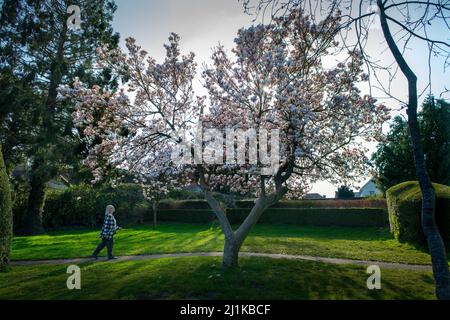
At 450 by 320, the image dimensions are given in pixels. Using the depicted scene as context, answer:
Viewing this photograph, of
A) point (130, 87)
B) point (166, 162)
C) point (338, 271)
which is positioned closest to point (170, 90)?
point (130, 87)

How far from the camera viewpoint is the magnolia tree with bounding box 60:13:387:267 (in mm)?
7855

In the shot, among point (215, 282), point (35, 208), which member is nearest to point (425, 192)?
point (215, 282)

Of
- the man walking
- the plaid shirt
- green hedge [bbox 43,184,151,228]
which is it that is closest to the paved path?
the man walking

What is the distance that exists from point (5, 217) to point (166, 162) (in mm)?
4628

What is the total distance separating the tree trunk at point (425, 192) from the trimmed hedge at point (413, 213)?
30.2 ft

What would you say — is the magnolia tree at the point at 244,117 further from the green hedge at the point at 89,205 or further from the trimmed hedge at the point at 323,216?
the green hedge at the point at 89,205

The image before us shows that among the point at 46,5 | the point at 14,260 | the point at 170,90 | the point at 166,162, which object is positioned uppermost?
the point at 46,5

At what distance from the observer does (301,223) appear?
22.7 meters

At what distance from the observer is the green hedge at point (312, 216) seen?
818 inches

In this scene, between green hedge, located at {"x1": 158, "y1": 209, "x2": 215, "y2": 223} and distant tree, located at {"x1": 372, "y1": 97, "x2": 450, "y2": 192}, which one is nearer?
distant tree, located at {"x1": 372, "y1": 97, "x2": 450, "y2": 192}

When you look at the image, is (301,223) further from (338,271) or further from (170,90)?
(170,90)

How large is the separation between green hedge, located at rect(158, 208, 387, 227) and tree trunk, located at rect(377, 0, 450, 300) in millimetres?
17353

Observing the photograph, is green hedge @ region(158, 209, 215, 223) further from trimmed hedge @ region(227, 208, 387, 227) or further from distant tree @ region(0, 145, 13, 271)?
distant tree @ region(0, 145, 13, 271)
